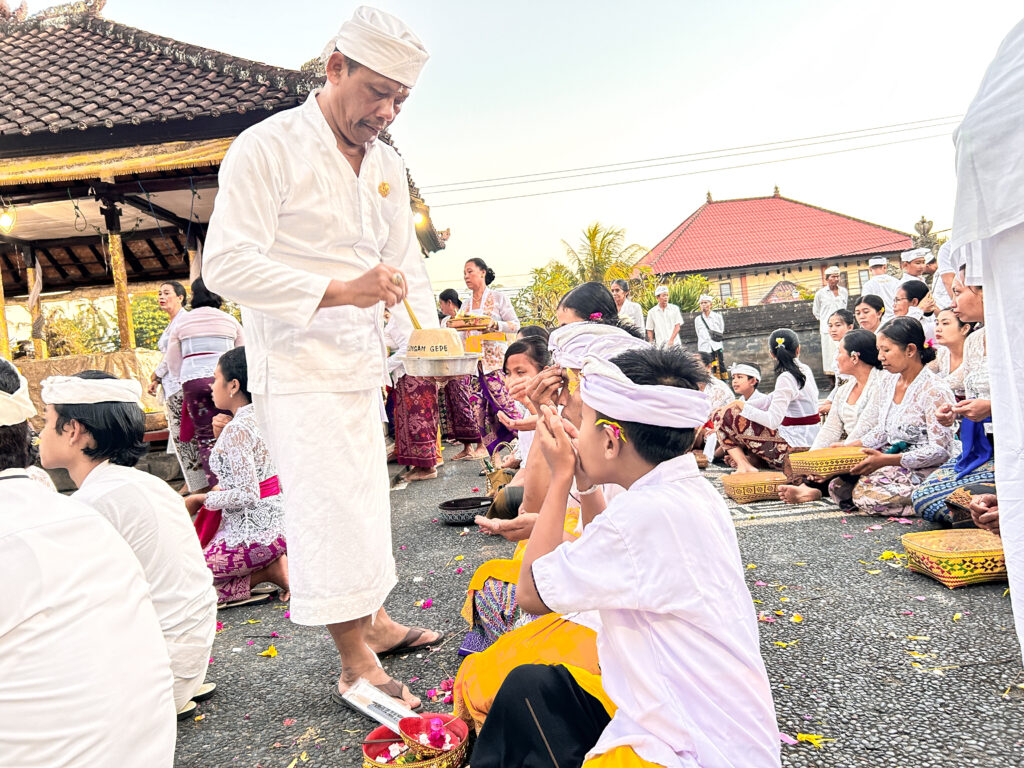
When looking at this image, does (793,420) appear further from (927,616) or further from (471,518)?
(927,616)

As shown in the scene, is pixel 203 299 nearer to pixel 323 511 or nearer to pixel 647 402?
pixel 323 511

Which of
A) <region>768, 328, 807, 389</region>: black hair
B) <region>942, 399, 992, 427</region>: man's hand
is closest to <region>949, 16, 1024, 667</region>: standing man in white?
<region>942, 399, 992, 427</region>: man's hand

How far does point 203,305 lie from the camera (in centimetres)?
600

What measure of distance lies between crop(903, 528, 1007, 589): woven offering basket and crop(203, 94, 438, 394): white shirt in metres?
2.69

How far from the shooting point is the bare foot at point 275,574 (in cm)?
409

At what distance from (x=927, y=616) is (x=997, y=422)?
1.30 metres

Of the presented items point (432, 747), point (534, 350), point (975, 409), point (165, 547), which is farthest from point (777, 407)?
point (165, 547)

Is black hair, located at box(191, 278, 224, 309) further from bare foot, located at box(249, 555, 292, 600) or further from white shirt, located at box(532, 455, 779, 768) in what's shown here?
white shirt, located at box(532, 455, 779, 768)

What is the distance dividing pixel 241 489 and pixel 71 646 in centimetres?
247

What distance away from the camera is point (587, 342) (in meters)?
3.05

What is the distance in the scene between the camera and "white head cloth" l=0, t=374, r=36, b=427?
204 centimetres

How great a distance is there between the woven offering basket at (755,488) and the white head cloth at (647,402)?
13.0 feet

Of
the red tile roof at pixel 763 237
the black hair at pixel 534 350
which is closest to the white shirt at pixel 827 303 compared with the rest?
the black hair at pixel 534 350

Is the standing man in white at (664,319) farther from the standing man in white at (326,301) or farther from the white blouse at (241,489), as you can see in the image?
the standing man in white at (326,301)
